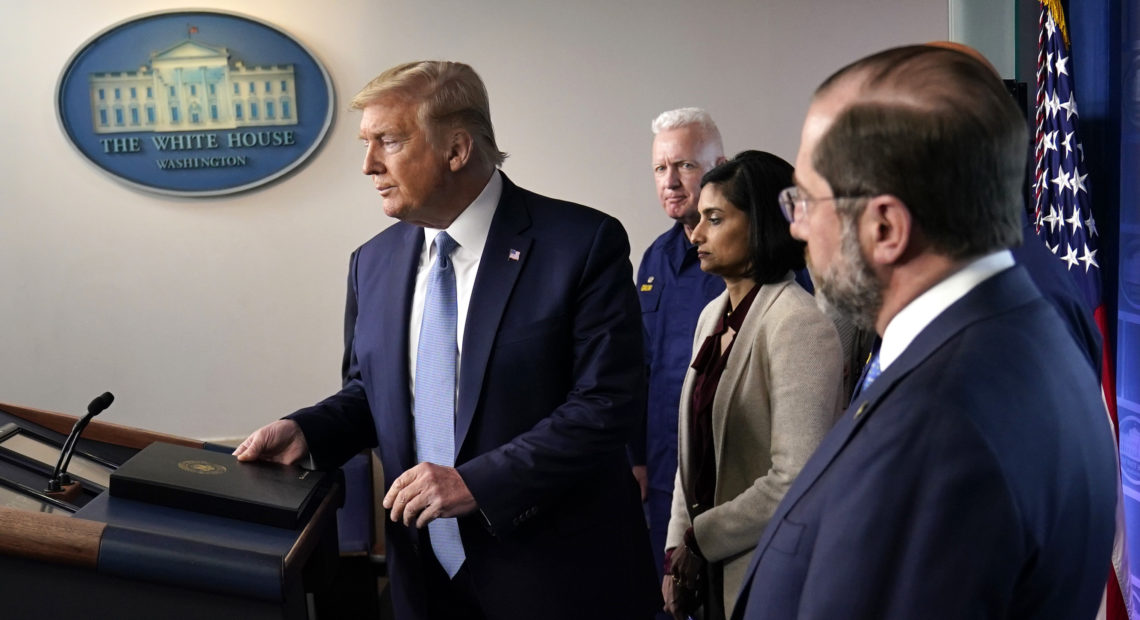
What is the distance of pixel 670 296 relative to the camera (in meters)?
2.82

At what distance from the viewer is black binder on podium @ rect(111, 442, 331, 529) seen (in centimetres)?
130

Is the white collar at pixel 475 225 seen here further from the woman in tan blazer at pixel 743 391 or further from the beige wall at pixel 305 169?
the beige wall at pixel 305 169

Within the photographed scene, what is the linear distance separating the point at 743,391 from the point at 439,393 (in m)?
0.55

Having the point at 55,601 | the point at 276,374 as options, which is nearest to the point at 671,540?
the point at 55,601

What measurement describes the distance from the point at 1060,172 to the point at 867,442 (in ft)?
6.82

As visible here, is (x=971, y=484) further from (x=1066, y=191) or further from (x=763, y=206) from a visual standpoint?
(x=1066, y=191)

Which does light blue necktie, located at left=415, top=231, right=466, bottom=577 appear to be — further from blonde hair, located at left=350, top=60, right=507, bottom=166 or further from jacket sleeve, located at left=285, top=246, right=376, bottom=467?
blonde hair, located at left=350, top=60, right=507, bottom=166

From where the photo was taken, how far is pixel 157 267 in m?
3.98

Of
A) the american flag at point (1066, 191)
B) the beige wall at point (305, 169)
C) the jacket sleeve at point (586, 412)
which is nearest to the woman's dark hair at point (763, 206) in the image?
the jacket sleeve at point (586, 412)

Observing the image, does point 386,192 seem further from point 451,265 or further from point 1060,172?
point 1060,172

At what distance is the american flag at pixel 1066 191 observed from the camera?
2438mm

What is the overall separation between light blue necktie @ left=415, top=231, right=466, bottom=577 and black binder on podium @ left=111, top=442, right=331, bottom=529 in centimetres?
24

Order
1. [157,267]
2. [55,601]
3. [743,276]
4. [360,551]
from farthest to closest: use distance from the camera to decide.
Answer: [157,267], [360,551], [743,276], [55,601]

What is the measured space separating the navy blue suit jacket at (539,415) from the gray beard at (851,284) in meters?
0.71
